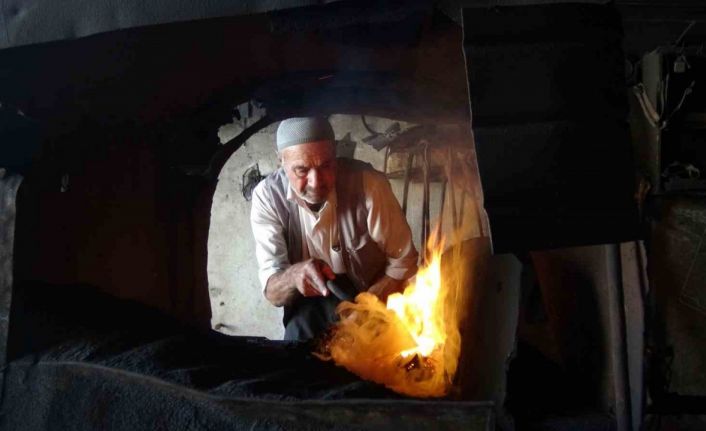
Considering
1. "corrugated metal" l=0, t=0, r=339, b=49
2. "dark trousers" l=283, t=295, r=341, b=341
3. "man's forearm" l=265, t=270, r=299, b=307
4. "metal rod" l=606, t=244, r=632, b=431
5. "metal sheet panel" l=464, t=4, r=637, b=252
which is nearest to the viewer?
"metal sheet panel" l=464, t=4, r=637, b=252

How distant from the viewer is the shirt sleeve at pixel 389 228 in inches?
141

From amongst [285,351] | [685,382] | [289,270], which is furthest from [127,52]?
[685,382]

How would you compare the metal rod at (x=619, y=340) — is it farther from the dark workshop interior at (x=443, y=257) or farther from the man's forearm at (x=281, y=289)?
the man's forearm at (x=281, y=289)

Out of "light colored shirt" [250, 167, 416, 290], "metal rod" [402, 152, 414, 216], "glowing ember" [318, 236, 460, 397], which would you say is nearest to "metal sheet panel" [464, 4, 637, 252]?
"glowing ember" [318, 236, 460, 397]

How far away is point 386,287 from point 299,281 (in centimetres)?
64

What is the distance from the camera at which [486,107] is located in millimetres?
1379

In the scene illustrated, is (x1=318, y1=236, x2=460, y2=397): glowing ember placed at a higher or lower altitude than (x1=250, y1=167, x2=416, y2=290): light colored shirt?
lower

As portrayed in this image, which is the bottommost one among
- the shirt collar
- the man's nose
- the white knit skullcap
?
the shirt collar

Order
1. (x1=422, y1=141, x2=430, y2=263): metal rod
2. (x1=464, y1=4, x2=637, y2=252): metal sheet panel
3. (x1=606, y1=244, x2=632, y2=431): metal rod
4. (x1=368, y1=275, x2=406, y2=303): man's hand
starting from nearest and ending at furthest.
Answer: (x1=464, y1=4, x2=637, y2=252): metal sheet panel < (x1=606, y1=244, x2=632, y2=431): metal rod < (x1=368, y1=275, x2=406, y2=303): man's hand < (x1=422, y1=141, x2=430, y2=263): metal rod

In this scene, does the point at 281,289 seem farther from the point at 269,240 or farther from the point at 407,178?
the point at 407,178

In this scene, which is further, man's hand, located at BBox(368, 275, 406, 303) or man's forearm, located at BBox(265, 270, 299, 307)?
man's hand, located at BBox(368, 275, 406, 303)

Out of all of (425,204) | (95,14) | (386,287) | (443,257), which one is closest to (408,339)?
(443,257)

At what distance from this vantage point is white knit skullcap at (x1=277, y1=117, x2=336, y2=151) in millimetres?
3396

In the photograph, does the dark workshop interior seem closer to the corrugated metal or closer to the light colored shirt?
the corrugated metal
